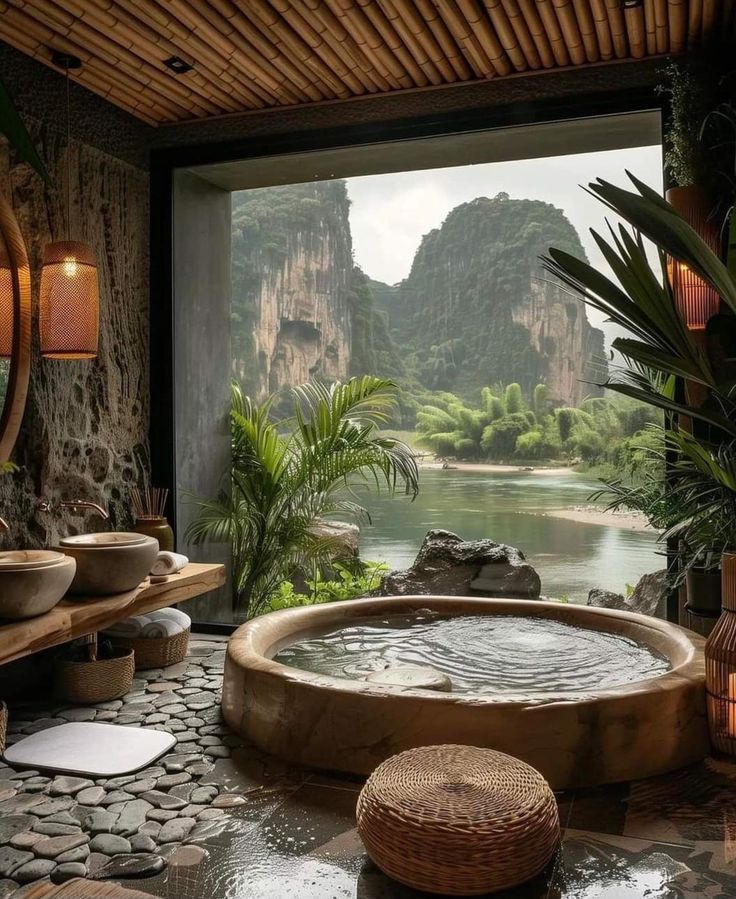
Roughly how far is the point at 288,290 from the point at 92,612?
7.98ft

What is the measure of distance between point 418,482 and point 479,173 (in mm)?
1721

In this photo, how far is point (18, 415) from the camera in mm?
3576

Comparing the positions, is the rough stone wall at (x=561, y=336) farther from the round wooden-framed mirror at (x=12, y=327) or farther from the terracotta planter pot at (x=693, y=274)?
the round wooden-framed mirror at (x=12, y=327)

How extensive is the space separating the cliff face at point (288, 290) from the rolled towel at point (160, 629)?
160cm

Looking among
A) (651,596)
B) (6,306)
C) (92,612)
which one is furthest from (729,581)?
(6,306)

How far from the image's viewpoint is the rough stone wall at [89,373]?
12.3ft

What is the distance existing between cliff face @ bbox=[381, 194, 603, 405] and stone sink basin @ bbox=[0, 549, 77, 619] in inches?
98.5

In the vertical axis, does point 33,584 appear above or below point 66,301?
below

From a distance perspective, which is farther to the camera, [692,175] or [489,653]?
[692,175]

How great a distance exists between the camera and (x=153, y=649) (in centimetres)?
371

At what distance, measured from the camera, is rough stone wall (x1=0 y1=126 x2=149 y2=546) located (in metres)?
3.76

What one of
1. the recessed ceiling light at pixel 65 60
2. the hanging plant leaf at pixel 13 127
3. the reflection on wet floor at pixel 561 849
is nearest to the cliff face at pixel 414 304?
the recessed ceiling light at pixel 65 60

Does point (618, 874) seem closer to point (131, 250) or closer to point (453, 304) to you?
point (453, 304)

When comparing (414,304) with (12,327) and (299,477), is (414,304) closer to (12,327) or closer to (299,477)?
(299,477)
